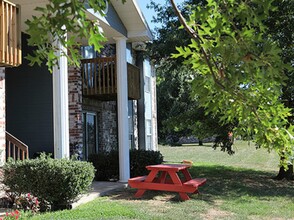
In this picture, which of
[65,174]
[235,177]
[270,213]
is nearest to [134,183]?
[65,174]

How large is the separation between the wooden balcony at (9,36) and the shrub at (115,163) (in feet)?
19.5

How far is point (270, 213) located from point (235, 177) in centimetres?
652

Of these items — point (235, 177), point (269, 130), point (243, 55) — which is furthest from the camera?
point (235, 177)

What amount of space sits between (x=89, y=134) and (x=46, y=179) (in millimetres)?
6504

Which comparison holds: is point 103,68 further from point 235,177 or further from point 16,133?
point 235,177

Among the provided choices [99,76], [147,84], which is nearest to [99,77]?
[99,76]

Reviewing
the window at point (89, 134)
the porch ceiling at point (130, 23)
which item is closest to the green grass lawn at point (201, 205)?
the window at point (89, 134)

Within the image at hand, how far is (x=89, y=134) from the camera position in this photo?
13773 mm

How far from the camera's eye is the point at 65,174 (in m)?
7.32

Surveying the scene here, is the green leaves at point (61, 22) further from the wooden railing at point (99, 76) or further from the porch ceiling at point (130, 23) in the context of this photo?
the wooden railing at point (99, 76)

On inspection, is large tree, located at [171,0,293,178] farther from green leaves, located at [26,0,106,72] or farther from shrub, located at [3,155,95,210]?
shrub, located at [3,155,95,210]

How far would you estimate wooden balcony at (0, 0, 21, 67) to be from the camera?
652 cm

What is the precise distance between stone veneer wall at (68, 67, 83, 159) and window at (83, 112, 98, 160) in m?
1.31

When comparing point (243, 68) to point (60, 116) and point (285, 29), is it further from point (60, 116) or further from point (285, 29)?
point (285, 29)
